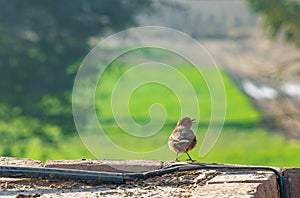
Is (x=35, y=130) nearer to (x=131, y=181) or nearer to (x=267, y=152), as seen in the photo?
(x=267, y=152)

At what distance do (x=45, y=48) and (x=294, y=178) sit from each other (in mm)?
11586

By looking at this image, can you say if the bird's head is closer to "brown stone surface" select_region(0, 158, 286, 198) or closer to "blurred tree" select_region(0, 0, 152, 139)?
"brown stone surface" select_region(0, 158, 286, 198)

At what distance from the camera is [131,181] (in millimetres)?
5086

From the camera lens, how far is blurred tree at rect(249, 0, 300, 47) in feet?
51.8

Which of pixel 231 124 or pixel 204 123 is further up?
pixel 231 124

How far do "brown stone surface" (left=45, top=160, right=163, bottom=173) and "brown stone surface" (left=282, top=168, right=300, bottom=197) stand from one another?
2.46ft

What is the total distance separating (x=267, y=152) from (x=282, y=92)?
2.00m

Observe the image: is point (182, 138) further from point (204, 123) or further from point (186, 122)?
point (204, 123)

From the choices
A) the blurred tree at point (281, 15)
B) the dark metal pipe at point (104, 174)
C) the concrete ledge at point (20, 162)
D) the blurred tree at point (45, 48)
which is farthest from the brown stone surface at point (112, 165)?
the blurred tree at point (281, 15)

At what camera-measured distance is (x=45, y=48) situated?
54.1 feet

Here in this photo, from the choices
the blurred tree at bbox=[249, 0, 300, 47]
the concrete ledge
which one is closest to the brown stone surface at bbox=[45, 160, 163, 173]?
the concrete ledge

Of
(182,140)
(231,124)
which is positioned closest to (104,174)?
(182,140)

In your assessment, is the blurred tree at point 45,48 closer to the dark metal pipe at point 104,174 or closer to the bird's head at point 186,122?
the bird's head at point 186,122

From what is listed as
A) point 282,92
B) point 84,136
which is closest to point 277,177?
point 84,136
